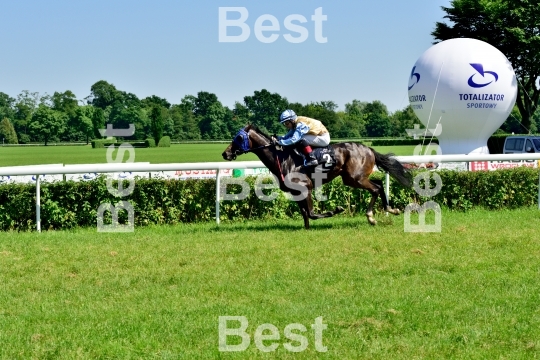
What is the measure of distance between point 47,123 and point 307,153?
245 ft

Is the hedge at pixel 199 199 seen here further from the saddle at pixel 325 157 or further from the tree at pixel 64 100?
the tree at pixel 64 100

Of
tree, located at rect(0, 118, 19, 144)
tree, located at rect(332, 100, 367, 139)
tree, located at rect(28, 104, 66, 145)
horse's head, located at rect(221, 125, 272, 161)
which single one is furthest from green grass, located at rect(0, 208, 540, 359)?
tree, located at rect(0, 118, 19, 144)

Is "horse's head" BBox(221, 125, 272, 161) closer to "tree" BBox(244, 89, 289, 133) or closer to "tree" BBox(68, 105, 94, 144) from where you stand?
"tree" BBox(244, 89, 289, 133)

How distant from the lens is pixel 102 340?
460 centimetres

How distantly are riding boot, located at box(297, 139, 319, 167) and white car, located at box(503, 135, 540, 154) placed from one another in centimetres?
1594

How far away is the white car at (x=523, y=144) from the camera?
23.4 m

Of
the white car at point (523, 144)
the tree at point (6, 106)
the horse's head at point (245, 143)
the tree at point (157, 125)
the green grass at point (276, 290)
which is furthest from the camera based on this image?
the tree at point (6, 106)

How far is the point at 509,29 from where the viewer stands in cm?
3203

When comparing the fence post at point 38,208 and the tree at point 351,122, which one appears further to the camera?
the tree at point 351,122

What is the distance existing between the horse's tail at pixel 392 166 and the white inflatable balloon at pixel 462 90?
12.6m

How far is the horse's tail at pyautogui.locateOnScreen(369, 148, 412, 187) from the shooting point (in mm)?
9781

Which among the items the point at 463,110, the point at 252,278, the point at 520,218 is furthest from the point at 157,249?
the point at 463,110

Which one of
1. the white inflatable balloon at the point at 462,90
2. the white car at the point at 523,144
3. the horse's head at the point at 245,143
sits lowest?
the white car at the point at 523,144

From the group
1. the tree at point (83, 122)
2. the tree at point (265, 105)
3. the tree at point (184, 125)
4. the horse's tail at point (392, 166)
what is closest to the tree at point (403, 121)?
the tree at point (265, 105)
